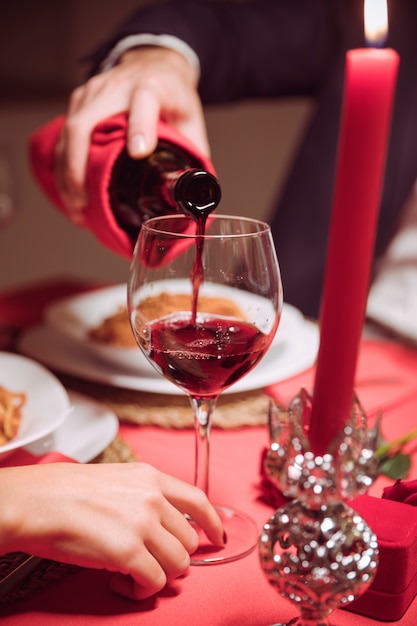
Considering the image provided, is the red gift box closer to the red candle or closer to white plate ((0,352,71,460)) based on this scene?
the red candle

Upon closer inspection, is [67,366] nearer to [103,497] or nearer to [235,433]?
[235,433]

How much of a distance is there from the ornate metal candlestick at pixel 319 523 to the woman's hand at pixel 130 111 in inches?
18.6

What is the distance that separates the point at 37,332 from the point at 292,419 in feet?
2.30

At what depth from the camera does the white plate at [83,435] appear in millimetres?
692

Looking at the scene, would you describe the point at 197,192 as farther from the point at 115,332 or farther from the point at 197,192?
the point at 115,332

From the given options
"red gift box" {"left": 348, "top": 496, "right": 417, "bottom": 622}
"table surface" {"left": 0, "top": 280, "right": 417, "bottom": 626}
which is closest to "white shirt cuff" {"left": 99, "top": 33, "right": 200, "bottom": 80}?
"table surface" {"left": 0, "top": 280, "right": 417, "bottom": 626}

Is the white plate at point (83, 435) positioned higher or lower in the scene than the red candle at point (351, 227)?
lower

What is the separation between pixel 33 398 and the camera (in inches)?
29.6

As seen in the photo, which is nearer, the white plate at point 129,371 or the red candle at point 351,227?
the red candle at point 351,227

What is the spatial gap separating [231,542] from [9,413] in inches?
9.8

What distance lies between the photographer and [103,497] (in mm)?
492

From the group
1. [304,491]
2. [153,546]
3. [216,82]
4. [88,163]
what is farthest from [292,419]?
[216,82]

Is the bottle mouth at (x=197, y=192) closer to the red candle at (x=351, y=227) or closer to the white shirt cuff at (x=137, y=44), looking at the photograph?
the red candle at (x=351, y=227)

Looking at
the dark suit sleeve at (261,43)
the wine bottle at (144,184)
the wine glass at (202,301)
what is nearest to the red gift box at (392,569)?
the wine glass at (202,301)
